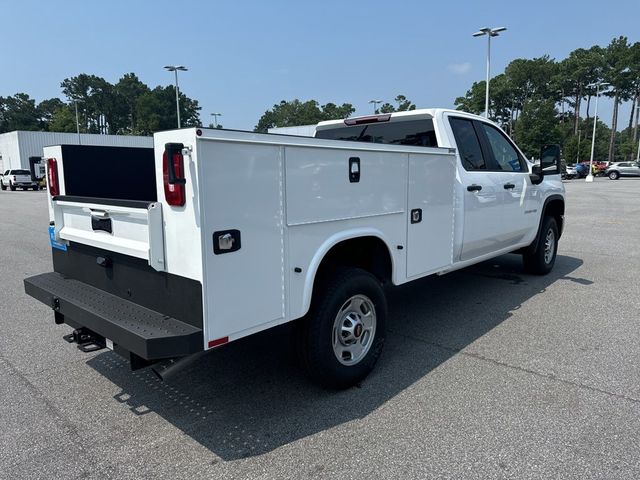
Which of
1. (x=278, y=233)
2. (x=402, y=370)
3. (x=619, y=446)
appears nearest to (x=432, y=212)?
(x=402, y=370)

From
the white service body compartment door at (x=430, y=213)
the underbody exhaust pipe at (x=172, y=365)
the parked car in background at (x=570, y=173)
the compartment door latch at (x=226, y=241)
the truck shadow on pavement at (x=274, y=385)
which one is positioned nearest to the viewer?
the compartment door latch at (x=226, y=241)

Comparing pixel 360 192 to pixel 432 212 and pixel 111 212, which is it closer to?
pixel 432 212

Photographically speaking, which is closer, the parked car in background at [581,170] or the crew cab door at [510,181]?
the crew cab door at [510,181]

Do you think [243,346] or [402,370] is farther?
[243,346]

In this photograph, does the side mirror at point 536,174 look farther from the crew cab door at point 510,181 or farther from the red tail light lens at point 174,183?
the red tail light lens at point 174,183

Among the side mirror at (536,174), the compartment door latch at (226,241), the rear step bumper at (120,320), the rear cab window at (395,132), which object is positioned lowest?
the rear step bumper at (120,320)

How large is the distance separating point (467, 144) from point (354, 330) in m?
2.61

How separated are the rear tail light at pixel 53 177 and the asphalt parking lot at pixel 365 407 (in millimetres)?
1481

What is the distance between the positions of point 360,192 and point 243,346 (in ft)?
6.44

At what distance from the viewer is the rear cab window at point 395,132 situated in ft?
15.8

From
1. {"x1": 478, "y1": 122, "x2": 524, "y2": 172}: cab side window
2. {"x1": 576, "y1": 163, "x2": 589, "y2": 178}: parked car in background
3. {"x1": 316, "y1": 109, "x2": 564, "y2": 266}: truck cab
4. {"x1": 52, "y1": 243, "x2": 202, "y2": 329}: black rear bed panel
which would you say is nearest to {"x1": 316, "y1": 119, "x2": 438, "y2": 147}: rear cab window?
{"x1": 316, "y1": 109, "x2": 564, "y2": 266}: truck cab

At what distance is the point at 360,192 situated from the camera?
11.2 feet

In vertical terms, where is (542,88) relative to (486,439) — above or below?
above

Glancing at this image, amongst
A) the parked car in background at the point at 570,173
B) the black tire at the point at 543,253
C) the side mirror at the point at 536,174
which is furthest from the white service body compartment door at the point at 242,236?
the parked car in background at the point at 570,173
